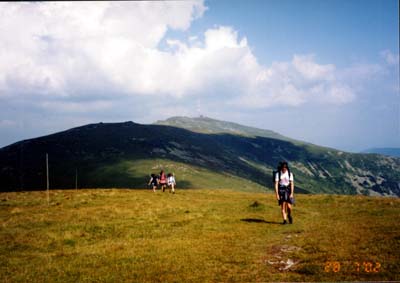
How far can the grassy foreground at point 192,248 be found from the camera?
1198cm

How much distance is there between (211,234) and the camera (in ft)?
63.7

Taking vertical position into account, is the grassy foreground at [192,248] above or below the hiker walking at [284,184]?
below

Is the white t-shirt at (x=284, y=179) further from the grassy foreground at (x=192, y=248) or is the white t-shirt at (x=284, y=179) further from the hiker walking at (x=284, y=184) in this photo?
the grassy foreground at (x=192, y=248)

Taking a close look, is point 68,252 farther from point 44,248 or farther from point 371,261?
point 371,261

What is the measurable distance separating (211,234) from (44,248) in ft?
28.7

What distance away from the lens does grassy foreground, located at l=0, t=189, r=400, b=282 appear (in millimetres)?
11984

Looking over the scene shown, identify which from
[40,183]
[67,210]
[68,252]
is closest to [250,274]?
[68,252]
